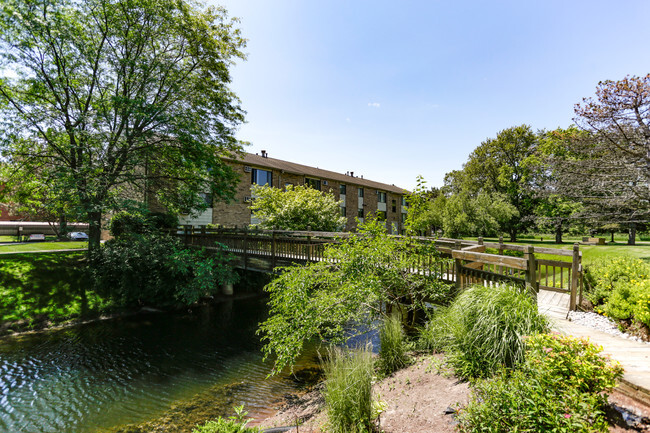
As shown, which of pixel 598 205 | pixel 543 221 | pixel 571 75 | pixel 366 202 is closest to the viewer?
pixel 571 75

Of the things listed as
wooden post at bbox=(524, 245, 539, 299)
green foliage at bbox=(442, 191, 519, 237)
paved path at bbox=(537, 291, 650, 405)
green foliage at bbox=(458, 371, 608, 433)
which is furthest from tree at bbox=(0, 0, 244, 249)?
green foliage at bbox=(442, 191, 519, 237)

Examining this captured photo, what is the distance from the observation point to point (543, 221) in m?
18.5

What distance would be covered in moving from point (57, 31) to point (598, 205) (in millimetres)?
27334

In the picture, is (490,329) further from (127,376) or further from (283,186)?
(283,186)

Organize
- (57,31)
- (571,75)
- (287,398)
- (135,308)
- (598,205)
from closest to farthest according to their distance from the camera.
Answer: (287,398) < (571,75) < (57,31) < (135,308) < (598,205)

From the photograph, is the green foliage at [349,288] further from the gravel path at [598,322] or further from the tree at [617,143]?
the tree at [617,143]

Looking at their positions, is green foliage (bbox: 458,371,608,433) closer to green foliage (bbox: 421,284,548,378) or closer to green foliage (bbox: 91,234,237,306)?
green foliage (bbox: 421,284,548,378)

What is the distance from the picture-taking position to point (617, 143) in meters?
13.0

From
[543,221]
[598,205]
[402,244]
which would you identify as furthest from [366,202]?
[402,244]

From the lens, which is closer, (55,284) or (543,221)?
(55,284)

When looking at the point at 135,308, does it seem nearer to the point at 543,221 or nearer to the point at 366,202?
the point at 543,221

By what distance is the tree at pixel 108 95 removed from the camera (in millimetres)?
11648

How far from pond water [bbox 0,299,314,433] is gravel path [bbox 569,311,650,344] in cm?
635

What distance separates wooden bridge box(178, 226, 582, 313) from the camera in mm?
5600
